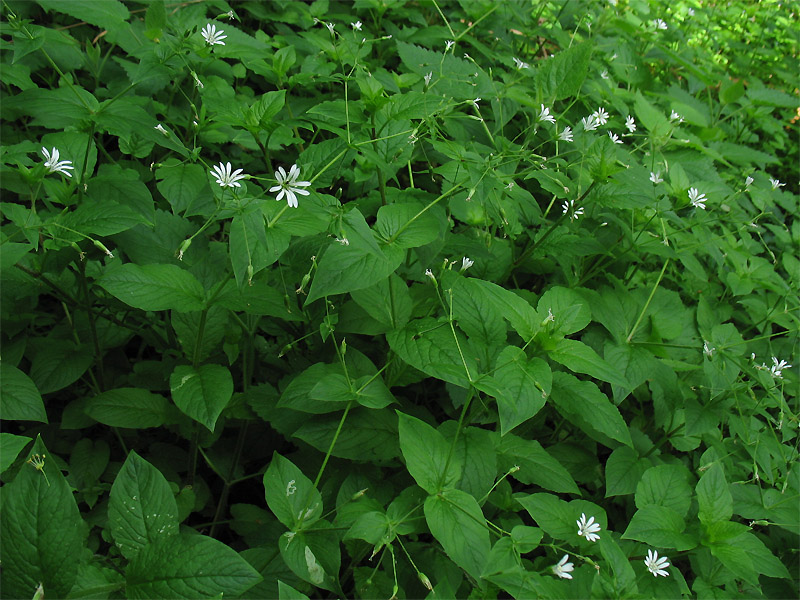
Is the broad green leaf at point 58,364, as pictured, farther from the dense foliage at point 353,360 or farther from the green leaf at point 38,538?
the green leaf at point 38,538

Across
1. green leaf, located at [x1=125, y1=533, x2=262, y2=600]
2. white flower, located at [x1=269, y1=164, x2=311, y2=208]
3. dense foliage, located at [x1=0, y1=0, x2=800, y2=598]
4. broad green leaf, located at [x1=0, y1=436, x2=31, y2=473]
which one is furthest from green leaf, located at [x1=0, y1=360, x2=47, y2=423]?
white flower, located at [x1=269, y1=164, x2=311, y2=208]

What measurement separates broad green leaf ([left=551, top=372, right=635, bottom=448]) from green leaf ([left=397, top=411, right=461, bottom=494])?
0.40 meters

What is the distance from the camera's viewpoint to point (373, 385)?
1703mm

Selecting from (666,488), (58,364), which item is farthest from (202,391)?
(666,488)

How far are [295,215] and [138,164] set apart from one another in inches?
39.4

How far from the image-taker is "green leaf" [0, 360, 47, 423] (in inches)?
62.7

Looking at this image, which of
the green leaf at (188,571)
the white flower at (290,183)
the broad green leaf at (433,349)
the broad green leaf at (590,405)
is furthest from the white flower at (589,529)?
the white flower at (290,183)

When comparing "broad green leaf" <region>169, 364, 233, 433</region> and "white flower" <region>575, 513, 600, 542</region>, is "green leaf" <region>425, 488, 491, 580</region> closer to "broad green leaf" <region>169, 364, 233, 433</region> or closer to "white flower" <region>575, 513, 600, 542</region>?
"white flower" <region>575, 513, 600, 542</region>

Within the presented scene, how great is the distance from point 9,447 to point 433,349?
3.34 feet

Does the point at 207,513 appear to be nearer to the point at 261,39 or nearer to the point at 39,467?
the point at 39,467

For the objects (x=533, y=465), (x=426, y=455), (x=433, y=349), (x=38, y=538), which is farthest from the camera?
(x=533, y=465)

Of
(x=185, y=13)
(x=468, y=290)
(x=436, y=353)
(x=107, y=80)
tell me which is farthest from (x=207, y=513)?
(x=185, y=13)

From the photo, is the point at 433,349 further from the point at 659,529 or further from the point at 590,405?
the point at 659,529

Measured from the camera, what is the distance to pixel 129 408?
71.5 inches
